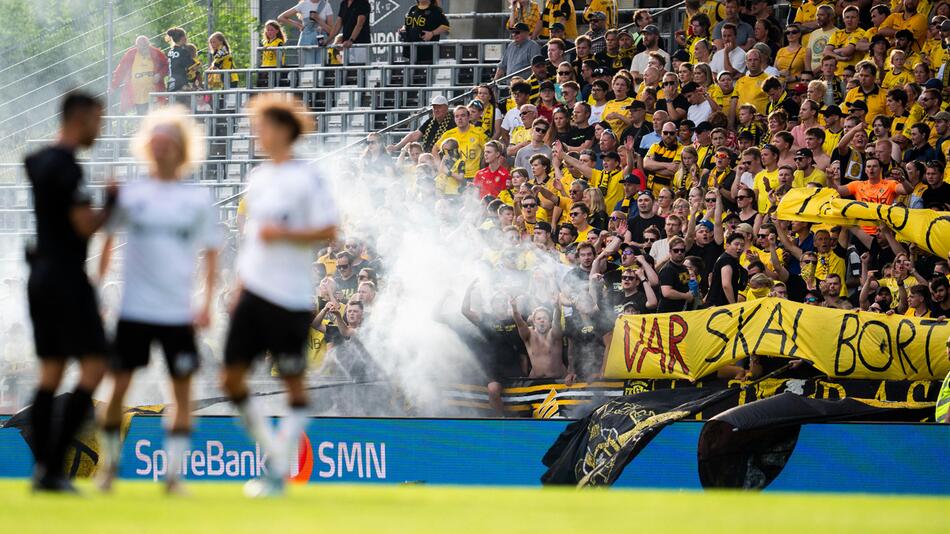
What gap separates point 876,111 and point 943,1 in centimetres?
200

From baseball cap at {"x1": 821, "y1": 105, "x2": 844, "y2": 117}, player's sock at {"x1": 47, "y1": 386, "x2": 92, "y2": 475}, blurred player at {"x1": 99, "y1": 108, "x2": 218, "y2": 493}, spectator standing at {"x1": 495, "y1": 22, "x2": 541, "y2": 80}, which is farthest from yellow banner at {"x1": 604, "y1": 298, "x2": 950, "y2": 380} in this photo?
player's sock at {"x1": 47, "y1": 386, "x2": 92, "y2": 475}

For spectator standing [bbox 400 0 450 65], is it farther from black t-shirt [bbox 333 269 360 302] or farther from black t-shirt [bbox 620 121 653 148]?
black t-shirt [bbox 333 269 360 302]

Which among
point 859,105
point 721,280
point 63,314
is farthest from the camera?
point 859,105

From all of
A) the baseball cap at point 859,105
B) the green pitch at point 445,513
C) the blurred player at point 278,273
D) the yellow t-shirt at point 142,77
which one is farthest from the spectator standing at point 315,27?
the blurred player at point 278,273

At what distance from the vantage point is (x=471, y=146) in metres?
20.2

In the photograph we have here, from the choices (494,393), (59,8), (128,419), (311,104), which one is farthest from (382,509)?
(59,8)

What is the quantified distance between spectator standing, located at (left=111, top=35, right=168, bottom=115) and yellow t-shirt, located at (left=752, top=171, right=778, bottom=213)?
12.7 meters

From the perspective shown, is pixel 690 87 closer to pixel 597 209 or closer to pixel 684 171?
pixel 684 171

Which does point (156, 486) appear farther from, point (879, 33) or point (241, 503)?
point (879, 33)

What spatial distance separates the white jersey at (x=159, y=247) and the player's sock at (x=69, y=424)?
41 centimetres

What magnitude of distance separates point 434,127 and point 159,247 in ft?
46.5

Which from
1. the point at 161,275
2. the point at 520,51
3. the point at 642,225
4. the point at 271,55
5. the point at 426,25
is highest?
the point at 426,25

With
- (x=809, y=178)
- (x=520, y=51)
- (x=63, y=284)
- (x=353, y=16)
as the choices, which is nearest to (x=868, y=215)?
(x=809, y=178)

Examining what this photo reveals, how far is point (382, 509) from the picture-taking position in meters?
6.64
